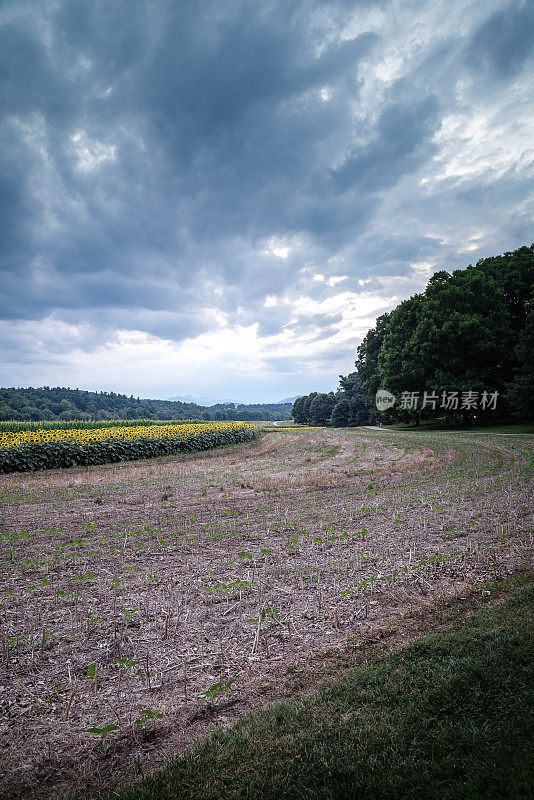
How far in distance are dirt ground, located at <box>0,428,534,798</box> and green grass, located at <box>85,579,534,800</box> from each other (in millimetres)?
376

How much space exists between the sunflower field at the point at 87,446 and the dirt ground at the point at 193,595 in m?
6.74

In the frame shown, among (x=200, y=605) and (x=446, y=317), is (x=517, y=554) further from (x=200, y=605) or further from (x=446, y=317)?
(x=446, y=317)

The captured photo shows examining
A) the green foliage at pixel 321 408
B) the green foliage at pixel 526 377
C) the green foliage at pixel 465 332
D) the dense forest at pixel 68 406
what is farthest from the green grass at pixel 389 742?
the green foliage at pixel 321 408

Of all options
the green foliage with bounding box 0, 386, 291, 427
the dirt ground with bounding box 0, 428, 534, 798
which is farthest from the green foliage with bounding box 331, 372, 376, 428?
the dirt ground with bounding box 0, 428, 534, 798

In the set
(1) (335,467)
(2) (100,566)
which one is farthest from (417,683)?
(1) (335,467)

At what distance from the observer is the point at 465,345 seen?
3275 centimetres

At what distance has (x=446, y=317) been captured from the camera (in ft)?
108

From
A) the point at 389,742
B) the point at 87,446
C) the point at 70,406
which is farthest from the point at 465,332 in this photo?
the point at 70,406

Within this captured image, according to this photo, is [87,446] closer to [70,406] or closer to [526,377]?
[526,377]

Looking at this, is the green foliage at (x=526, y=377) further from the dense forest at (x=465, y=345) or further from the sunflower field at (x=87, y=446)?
the sunflower field at (x=87, y=446)

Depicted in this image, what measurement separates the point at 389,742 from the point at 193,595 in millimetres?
3171

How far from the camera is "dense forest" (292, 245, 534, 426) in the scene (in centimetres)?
3141

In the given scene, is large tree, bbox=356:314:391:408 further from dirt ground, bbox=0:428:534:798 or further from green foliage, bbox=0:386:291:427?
dirt ground, bbox=0:428:534:798

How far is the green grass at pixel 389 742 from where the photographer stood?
6.80ft
